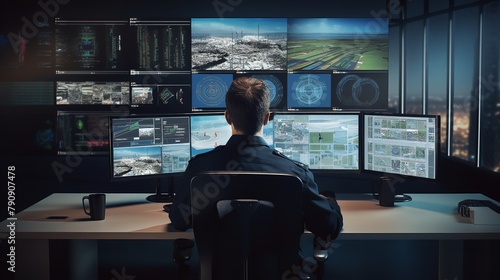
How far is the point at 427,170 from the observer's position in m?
3.42

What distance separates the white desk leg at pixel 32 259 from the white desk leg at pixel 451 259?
1.85 metres

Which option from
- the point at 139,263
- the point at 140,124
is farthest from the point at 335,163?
the point at 139,263

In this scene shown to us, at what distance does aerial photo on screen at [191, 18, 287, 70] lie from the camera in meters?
5.45

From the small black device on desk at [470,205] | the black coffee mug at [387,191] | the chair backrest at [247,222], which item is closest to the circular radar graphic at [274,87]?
the black coffee mug at [387,191]

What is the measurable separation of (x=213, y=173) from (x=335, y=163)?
1.55 meters

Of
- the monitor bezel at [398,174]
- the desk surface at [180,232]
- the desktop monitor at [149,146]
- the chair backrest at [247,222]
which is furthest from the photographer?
the desktop monitor at [149,146]

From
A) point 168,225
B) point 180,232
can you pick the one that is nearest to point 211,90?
point 168,225

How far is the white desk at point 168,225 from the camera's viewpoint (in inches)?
113

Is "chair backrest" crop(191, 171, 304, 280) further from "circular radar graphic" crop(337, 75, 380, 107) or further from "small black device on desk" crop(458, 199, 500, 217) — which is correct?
"circular radar graphic" crop(337, 75, 380, 107)

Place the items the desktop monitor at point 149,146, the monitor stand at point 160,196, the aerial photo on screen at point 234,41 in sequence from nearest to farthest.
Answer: the desktop monitor at point 149,146, the monitor stand at point 160,196, the aerial photo on screen at point 234,41

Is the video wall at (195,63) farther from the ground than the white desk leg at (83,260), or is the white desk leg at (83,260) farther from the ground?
the video wall at (195,63)

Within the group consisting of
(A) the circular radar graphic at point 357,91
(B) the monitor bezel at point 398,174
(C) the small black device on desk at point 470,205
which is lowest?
(C) the small black device on desk at point 470,205

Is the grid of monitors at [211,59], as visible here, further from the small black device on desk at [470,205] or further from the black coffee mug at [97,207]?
the black coffee mug at [97,207]

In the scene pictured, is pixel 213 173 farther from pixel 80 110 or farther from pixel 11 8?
pixel 11 8
